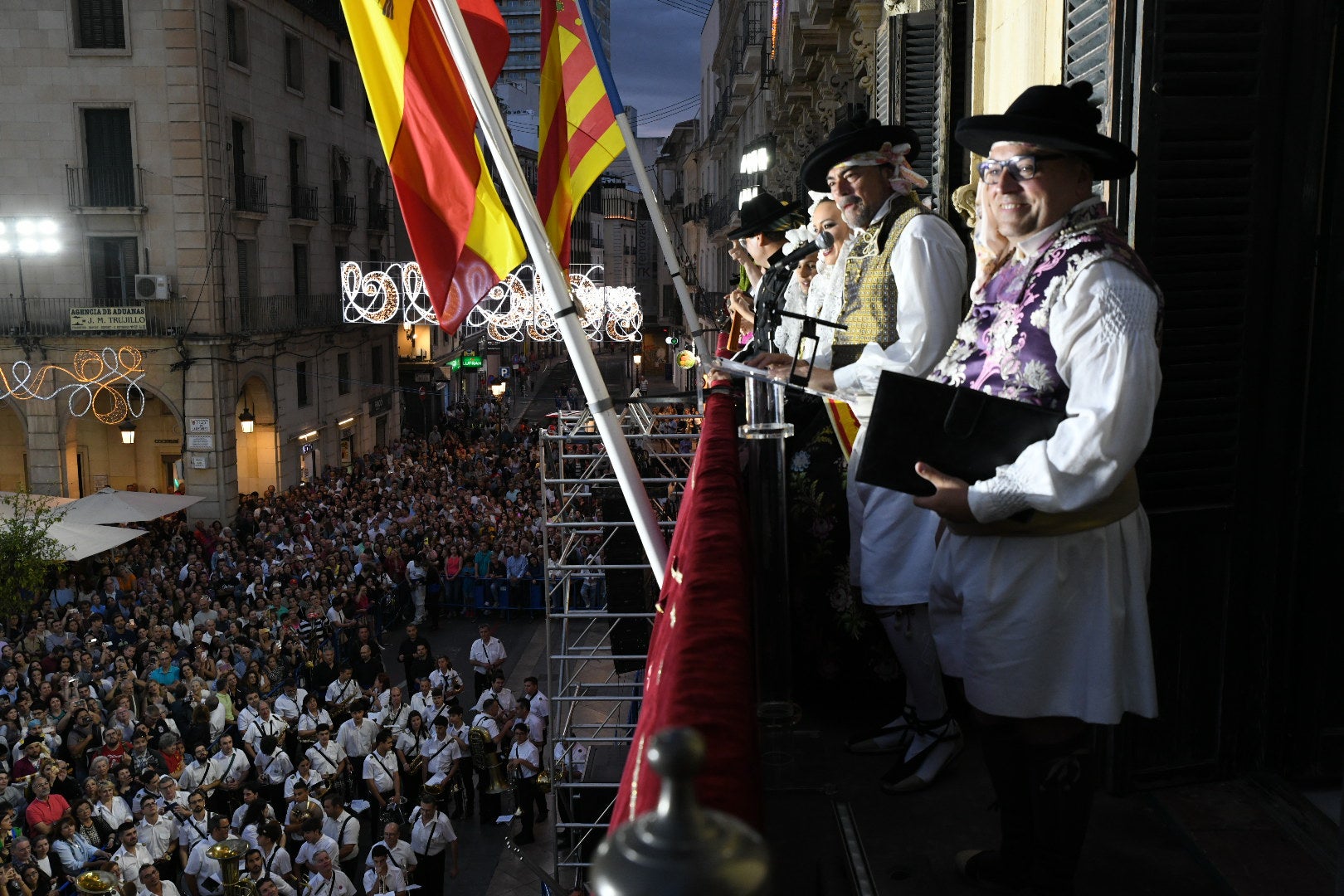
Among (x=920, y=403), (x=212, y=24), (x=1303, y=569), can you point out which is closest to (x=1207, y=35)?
(x=1303, y=569)

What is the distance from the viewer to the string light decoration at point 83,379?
2394 centimetres

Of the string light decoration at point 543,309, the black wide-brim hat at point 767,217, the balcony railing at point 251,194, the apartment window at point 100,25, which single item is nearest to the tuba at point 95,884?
the black wide-brim hat at point 767,217

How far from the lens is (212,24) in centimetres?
2494

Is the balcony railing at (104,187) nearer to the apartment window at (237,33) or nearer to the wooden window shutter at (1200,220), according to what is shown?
the apartment window at (237,33)

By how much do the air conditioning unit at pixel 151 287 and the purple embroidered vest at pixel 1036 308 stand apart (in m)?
24.6

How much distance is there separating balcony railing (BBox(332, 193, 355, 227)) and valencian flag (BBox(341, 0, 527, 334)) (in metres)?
28.9

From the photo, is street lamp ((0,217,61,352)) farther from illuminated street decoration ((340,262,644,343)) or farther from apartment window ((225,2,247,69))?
apartment window ((225,2,247,69))

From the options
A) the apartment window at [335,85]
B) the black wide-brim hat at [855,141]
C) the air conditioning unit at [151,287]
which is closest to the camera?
the black wide-brim hat at [855,141]

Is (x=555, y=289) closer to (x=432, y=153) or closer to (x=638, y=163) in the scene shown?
(x=432, y=153)

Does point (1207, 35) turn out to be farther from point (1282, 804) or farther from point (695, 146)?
point (695, 146)

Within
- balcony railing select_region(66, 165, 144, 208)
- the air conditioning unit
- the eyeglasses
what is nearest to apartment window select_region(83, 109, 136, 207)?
balcony railing select_region(66, 165, 144, 208)

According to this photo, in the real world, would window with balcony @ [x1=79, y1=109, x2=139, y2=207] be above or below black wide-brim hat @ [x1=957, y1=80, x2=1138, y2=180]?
above

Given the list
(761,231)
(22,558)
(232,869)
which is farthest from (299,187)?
(761,231)

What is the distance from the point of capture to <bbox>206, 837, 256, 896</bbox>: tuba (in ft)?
30.2
